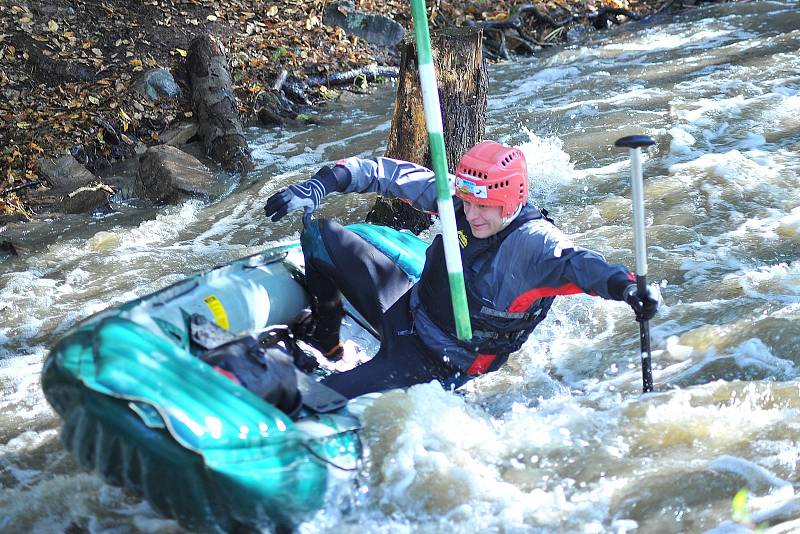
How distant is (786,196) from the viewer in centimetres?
602

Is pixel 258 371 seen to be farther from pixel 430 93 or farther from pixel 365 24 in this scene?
pixel 365 24

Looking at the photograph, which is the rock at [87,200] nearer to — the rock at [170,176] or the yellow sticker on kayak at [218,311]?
the rock at [170,176]

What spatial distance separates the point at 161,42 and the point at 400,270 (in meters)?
6.33

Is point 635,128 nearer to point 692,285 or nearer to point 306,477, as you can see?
point 692,285

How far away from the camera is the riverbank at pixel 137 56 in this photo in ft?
26.6

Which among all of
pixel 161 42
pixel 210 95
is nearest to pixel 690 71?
pixel 210 95

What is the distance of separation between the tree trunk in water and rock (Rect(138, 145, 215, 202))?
36 cm

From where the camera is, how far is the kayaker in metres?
3.49

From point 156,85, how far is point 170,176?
1.88m

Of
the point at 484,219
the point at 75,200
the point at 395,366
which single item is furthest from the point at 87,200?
the point at 484,219

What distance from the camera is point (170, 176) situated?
729cm

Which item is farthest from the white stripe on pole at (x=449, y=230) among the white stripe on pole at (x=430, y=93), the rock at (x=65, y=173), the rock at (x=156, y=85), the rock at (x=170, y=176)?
the rock at (x=156, y=85)

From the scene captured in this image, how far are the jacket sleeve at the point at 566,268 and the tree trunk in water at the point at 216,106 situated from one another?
4.80 metres

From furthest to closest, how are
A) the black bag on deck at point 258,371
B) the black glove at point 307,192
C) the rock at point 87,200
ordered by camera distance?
the rock at point 87,200 → the black glove at point 307,192 → the black bag on deck at point 258,371
